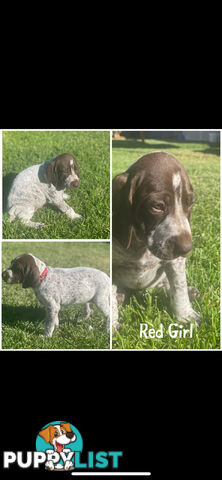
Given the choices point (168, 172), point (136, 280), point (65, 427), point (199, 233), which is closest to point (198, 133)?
point (168, 172)

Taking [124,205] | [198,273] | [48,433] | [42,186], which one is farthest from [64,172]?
[48,433]

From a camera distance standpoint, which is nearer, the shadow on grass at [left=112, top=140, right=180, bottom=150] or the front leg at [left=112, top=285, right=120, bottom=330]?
the shadow on grass at [left=112, top=140, right=180, bottom=150]

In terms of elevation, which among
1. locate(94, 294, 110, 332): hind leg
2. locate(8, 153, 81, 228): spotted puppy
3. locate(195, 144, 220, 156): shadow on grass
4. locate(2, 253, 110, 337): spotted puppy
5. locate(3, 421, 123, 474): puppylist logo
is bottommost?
locate(3, 421, 123, 474): puppylist logo

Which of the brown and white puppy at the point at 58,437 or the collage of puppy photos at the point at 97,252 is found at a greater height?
the collage of puppy photos at the point at 97,252

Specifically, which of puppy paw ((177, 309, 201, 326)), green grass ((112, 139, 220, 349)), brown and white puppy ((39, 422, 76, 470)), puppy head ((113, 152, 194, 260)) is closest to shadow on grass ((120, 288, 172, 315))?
green grass ((112, 139, 220, 349))

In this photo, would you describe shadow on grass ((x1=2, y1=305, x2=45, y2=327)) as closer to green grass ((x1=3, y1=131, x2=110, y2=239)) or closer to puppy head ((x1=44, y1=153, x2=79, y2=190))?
green grass ((x1=3, y1=131, x2=110, y2=239))

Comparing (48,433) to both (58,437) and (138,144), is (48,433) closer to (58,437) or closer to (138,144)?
(58,437)

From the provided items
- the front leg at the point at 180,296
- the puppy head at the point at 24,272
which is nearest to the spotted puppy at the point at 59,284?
the puppy head at the point at 24,272

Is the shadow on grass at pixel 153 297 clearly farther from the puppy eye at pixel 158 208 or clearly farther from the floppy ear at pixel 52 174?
the floppy ear at pixel 52 174
